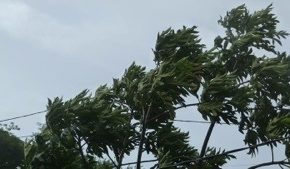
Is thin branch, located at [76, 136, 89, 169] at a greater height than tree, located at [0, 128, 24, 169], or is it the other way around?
tree, located at [0, 128, 24, 169]

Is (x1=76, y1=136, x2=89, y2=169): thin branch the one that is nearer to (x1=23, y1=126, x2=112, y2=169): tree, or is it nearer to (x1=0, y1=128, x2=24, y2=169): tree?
(x1=23, y1=126, x2=112, y2=169): tree

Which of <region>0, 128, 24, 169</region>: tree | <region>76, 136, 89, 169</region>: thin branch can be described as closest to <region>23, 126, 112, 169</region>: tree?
<region>76, 136, 89, 169</region>: thin branch

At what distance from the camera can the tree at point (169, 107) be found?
14781 millimetres

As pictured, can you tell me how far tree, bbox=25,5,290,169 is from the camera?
14.8 metres

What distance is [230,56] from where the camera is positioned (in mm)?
19219

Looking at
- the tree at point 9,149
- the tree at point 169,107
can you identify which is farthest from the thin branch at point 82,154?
the tree at point 9,149

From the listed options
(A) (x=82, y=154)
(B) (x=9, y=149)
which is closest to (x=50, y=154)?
(A) (x=82, y=154)

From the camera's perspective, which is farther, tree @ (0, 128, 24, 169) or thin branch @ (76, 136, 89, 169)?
tree @ (0, 128, 24, 169)

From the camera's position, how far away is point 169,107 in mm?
14586

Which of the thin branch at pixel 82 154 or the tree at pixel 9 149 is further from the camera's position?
the tree at pixel 9 149

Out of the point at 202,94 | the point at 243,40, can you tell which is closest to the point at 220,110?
the point at 202,94

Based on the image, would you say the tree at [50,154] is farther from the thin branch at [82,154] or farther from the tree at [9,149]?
the tree at [9,149]

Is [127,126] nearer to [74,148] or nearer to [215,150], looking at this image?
[74,148]

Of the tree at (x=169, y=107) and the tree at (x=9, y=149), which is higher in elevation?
the tree at (x=9, y=149)
